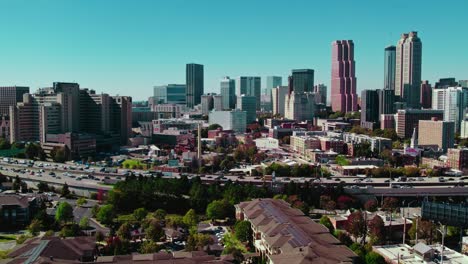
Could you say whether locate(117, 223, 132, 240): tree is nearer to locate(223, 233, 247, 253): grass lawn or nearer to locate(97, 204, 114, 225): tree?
locate(97, 204, 114, 225): tree

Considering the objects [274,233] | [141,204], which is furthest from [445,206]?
[141,204]

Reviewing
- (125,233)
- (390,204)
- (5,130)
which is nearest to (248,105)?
(5,130)

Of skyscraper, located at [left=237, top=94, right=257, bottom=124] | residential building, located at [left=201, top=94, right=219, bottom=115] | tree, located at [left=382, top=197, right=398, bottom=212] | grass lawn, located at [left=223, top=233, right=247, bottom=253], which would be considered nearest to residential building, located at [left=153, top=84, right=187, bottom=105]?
residential building, located at [left=201, top=94, right=219, bottom=115]

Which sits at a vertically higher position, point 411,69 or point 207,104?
point 411,69

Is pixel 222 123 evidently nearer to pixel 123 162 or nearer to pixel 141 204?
pixel 123 162

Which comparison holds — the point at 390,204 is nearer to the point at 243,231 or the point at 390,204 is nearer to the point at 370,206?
the point at 370,206

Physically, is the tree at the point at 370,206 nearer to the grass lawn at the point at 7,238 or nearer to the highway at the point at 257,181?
the highway at the point at 257,181
